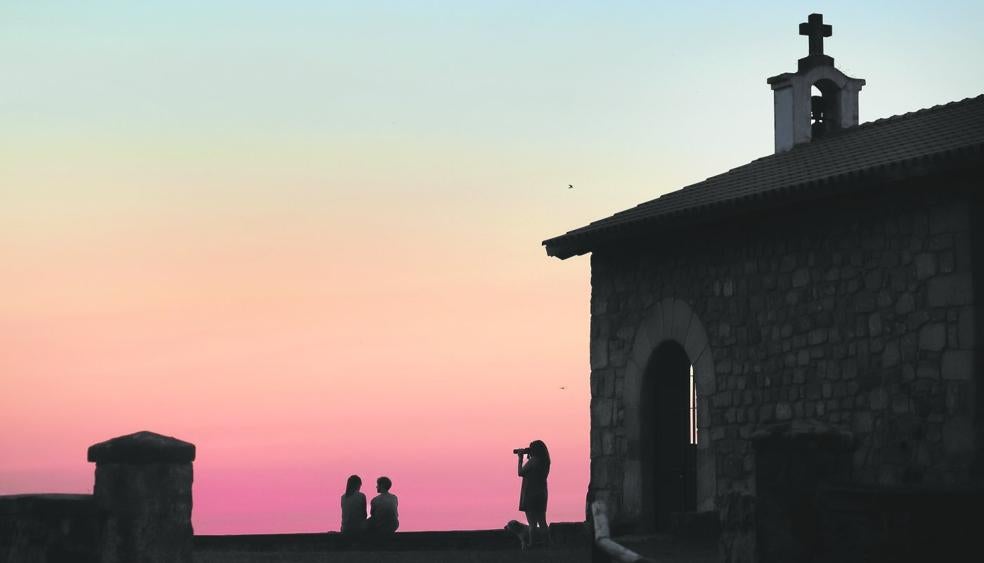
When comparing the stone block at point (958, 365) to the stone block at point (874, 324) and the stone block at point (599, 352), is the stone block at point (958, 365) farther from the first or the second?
the stone block at point (599, 352)

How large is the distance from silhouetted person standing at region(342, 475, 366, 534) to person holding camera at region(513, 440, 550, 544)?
2.04 meters

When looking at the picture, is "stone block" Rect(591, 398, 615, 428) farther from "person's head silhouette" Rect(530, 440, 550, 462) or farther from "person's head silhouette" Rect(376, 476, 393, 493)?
"person's head silhouette" Rect(376, 476, 393, 493)

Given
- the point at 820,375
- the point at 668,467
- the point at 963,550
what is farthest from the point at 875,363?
the point at 963,550

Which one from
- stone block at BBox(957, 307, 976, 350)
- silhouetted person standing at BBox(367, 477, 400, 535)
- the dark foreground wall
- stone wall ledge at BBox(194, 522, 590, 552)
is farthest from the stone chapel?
the dark foreground wall

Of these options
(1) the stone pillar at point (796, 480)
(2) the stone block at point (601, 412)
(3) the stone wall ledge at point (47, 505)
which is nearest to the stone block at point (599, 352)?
(2) the stone block at point (601, 412)

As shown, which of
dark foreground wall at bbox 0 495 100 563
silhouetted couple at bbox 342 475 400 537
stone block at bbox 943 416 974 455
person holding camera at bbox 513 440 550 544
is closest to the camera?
dark foreground wall at bbox 0 495 100 563

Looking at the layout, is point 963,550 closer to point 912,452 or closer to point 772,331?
point 912,452

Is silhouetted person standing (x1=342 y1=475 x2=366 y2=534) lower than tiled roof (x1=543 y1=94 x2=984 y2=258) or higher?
lower

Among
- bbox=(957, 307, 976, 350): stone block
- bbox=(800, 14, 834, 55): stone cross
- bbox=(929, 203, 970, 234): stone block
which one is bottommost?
bbox=(957, 307, 976, 350): stone block

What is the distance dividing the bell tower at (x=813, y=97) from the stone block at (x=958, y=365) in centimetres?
688

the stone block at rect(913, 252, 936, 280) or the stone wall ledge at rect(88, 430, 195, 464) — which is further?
the stone block at rect(913, 252, 936, 280)

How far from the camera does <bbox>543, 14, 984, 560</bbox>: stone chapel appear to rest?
16.2m

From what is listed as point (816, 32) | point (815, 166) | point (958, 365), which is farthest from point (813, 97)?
point (958, 365)

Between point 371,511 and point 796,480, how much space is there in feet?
28.0
